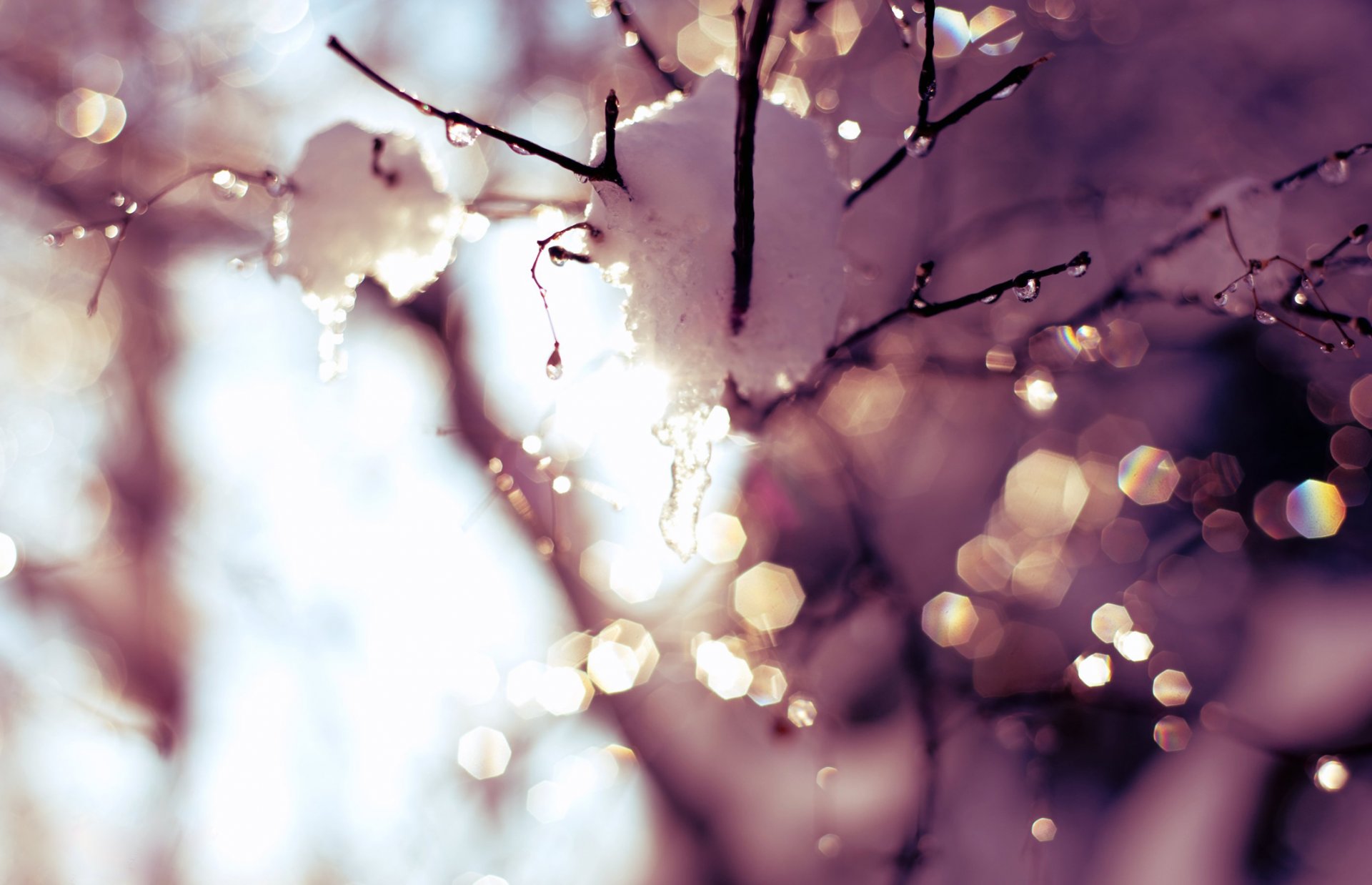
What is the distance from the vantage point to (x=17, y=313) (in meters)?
2.89

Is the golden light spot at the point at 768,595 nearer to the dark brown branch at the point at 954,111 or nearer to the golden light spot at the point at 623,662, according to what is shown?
the golden light spot at the point at 623,662

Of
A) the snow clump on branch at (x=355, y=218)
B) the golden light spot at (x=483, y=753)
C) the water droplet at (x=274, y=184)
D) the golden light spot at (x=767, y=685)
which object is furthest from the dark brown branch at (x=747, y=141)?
the golden light spot at (x=483, y=753)

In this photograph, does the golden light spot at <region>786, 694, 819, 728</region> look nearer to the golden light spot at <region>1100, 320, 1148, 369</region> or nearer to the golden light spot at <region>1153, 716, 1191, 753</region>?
the golden light spot at <region>1153, 716, 1191, 753</region>

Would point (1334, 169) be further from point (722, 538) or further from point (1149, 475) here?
point (722, 538)

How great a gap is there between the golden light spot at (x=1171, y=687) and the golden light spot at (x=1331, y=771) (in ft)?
0.96

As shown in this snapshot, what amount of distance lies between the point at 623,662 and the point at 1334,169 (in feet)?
7.04

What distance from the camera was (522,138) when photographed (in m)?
0.61

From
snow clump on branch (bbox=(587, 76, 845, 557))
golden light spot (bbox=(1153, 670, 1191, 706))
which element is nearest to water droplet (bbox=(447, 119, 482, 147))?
snow clump on branch (bbox=(587, 76, 845, 557))

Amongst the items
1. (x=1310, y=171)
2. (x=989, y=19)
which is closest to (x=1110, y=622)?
(x=1310, y=171)

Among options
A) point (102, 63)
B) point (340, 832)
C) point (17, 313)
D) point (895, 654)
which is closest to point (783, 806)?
point (895, 654)

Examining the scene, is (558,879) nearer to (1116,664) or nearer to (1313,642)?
(1116,664)

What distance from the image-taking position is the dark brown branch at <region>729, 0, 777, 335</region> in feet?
1.76

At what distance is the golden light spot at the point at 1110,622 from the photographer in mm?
1843

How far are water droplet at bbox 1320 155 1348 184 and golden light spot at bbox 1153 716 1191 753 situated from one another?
1414mm
